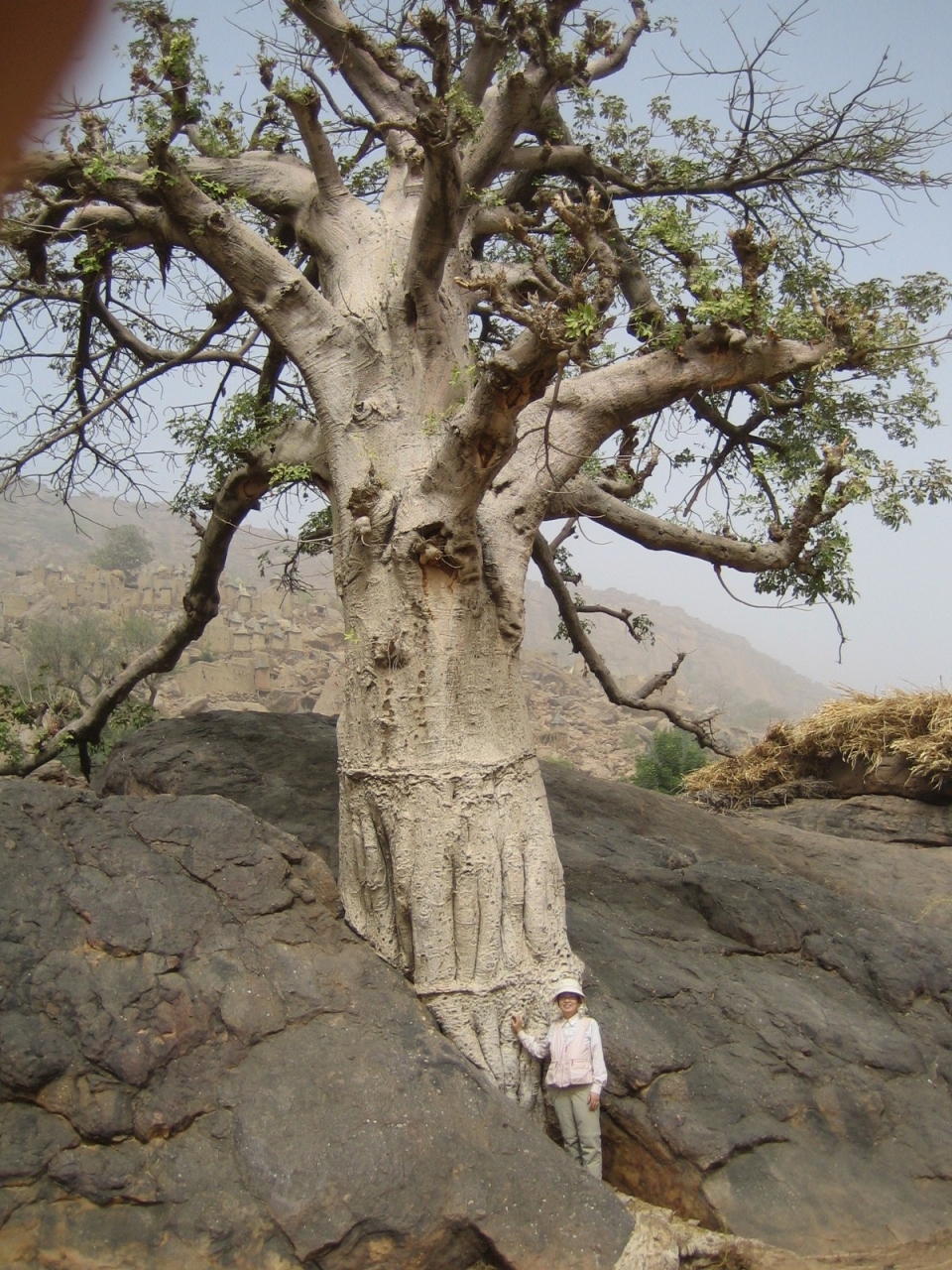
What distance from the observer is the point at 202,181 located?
577cm

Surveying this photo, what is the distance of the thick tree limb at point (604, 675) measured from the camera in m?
7.00

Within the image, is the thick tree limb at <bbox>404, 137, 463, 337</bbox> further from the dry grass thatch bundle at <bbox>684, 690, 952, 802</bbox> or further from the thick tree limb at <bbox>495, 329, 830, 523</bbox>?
the dry grass thatch bundle at <bbox>684, 690, 952, 802</bbox>

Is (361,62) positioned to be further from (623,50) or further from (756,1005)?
(756,1005)

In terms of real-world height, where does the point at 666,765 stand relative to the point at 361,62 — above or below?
below

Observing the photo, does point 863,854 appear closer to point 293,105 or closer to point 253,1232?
point 253,1232

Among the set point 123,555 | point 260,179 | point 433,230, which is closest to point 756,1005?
point 433,230

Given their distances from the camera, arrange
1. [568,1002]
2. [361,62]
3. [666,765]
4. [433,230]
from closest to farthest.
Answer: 1. [568,1002]
2. [433,230]
3. [361,62]
4. [666,765]

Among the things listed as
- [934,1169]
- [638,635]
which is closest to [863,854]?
[638,635]

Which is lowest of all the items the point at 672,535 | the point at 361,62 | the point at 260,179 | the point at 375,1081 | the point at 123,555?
the point at 375,1081

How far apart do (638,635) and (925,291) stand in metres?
3.45

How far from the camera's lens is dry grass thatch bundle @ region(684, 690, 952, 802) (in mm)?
7668

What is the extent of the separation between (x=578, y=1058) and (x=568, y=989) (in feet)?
0.87

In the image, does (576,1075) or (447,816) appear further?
(447,816)

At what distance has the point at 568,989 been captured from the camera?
13.5 feet
